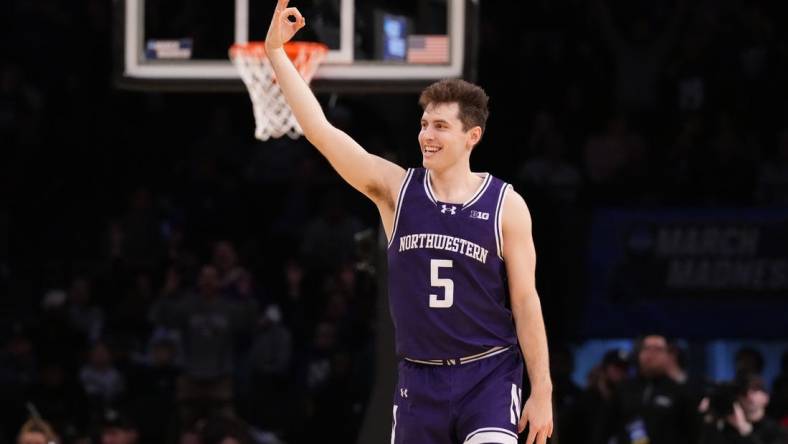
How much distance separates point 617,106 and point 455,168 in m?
10.1

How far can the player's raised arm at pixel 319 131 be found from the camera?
6.55 m

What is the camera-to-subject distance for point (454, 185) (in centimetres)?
664

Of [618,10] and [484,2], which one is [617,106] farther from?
[484,2]

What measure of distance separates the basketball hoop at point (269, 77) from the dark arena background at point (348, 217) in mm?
116

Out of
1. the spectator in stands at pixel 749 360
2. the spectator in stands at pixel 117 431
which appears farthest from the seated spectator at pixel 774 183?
the spectator in stands at pixel 117 431

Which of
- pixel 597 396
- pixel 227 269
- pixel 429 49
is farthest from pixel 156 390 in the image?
pixel 429 49

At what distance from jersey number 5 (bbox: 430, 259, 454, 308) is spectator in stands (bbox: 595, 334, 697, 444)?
17.8 ft

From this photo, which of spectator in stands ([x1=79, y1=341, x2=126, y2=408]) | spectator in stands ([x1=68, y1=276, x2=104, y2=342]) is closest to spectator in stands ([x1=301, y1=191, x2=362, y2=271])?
spectator in stands ([x1=68, y1=276, x2=104, y2=342])

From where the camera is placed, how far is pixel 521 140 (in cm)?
1620

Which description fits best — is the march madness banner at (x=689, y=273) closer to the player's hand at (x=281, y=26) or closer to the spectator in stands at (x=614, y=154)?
the spectator in stands at (x=614, y=154)

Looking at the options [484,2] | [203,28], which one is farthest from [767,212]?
[203,28]

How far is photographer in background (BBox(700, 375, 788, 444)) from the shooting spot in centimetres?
1110

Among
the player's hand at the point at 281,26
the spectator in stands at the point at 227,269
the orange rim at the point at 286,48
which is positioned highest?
the player's hand at the point at 281,26

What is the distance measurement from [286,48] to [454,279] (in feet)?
12.5
